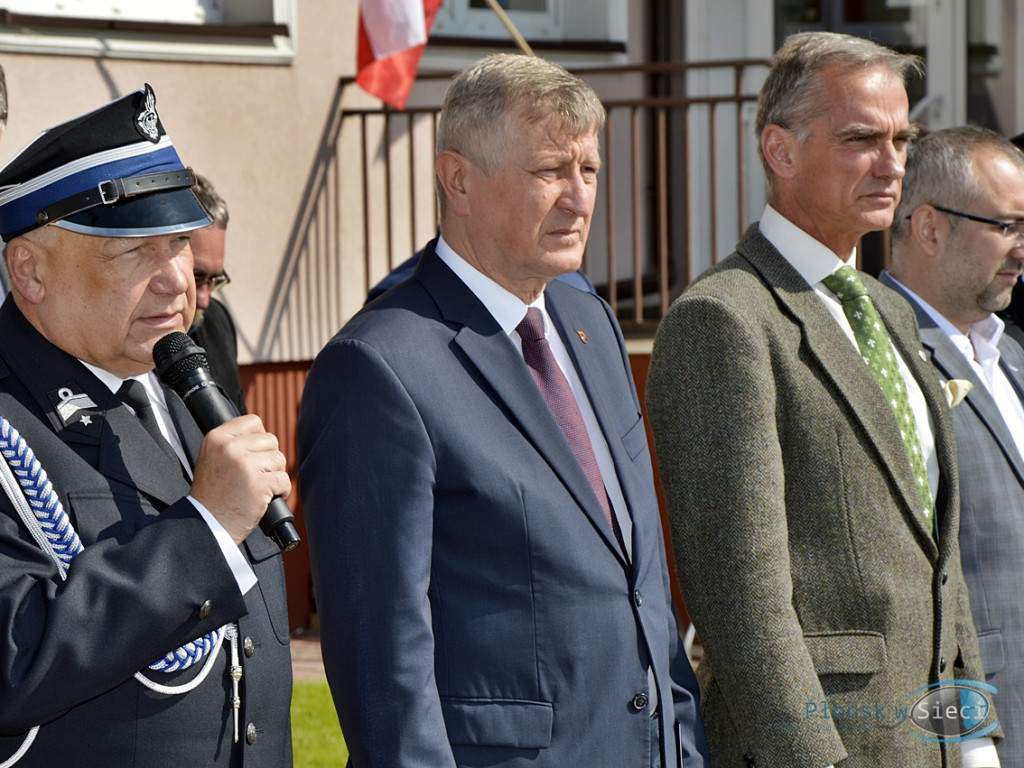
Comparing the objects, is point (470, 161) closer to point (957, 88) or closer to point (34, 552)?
point (34, 552)

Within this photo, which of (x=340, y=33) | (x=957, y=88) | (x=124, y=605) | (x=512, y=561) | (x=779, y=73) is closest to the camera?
(x=124, y=605)

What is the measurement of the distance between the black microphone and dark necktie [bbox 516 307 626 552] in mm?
595

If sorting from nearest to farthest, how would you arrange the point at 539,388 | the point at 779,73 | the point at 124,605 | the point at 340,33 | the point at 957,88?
the point at 124,605 → the point at 539,388 → the point at 779,73 → the point at 340,33 → the point at 957,88

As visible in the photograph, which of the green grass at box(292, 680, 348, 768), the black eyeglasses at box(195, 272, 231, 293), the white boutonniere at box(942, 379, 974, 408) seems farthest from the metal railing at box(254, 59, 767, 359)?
the white boutonniere at box(942, 379, 974, 408)

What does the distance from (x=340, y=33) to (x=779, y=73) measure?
4.37m

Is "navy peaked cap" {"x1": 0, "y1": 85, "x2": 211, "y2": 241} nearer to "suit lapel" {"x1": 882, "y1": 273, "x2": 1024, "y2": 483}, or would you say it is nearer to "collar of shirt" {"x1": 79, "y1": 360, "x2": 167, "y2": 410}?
"collar of shirt" {"x1": 79, "y1": 360, "x2": 167, "y2": 410}

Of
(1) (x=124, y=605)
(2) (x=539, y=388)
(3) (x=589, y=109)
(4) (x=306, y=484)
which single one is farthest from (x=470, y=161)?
(1) (x=124, y=605)

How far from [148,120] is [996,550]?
2271 mm

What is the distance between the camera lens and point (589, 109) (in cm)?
256

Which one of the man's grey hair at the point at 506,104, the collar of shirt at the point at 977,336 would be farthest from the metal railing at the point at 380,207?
the man's grey hair at the point at 506,104

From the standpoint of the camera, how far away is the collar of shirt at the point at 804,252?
120 inches

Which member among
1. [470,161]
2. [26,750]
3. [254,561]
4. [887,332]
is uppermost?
[470,161]

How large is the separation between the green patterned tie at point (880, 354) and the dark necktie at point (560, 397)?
802mm

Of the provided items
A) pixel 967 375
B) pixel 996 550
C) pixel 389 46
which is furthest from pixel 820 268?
pixel 389 46
